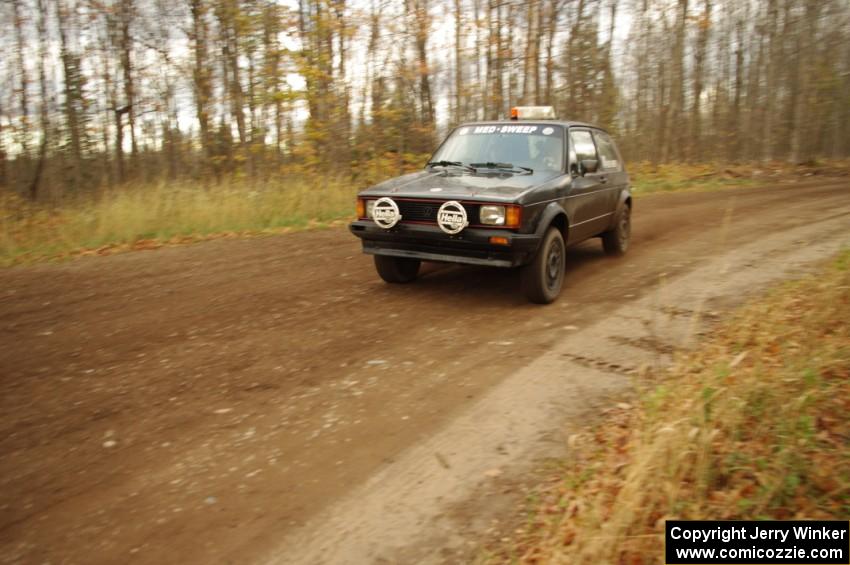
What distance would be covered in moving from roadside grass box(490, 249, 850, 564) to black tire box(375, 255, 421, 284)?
131 inches

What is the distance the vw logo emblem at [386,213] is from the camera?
598 cm

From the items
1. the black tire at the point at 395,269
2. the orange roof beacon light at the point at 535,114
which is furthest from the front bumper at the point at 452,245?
the orange roof beacon light at the point at 535,114

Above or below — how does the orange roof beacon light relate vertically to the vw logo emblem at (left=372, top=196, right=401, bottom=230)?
above

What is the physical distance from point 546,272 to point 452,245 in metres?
1.02

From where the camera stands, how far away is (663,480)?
8.98 feet

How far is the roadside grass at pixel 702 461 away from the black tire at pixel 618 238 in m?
4.20

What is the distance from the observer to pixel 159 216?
1061 cm

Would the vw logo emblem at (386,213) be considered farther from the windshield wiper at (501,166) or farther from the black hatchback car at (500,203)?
the windshield wiper at (501,166)

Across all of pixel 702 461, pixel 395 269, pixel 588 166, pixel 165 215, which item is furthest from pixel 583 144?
pixel 165 215

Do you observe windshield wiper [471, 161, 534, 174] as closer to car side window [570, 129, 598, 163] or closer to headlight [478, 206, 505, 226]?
car side window [570, 129, 598, 163]

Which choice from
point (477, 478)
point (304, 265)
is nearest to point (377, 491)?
point (477, 478)

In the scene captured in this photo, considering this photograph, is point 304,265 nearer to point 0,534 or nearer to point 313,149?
point 0,534

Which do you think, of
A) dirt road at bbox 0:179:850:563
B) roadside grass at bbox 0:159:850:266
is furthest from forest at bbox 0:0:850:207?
dirt road at bbox 0:179:850:563

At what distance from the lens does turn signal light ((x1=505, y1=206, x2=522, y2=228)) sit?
554 centimetres
